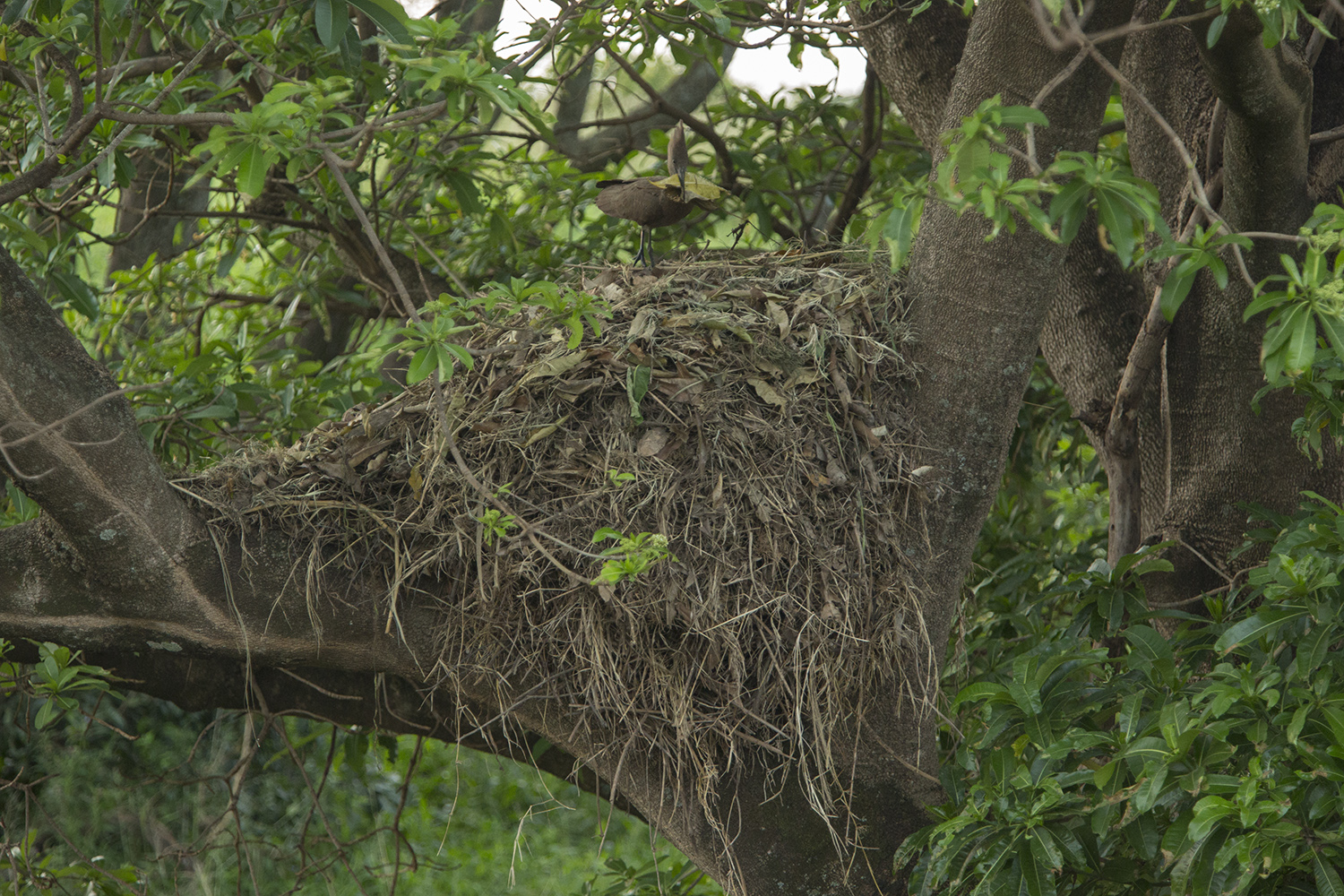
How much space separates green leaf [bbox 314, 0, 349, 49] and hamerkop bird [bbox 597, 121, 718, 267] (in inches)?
28.5

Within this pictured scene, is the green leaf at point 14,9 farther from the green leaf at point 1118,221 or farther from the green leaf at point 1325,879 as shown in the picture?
the green leaf at point 1325,879

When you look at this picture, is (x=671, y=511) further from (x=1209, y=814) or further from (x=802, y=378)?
(x=1209, y=814)

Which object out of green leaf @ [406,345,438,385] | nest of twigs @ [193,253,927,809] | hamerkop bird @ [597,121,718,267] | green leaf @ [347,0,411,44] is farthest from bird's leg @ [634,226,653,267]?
green leaf @ [406,345,438,385]

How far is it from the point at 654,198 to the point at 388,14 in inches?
28.6

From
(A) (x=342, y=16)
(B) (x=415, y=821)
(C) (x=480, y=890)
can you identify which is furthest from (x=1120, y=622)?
(B) (x=415, y=821)

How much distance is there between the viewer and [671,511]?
6.03ft

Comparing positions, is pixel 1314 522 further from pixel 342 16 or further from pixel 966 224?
pixel 342 16

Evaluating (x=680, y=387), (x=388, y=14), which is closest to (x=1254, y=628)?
(x=680, y=387)

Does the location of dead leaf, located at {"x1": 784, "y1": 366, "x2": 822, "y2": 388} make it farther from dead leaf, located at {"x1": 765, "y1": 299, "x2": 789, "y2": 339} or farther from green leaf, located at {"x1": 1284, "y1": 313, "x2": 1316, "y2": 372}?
green leaf, located at {"x1": 1284, "y1": 313, "x2": 1316, "y2": 372}

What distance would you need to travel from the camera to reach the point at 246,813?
242 inches

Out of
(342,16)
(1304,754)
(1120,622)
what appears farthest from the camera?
(1120,622)

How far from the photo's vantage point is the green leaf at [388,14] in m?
1.82

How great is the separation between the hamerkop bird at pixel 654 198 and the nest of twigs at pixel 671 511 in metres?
0.37

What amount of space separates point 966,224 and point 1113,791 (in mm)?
1031
